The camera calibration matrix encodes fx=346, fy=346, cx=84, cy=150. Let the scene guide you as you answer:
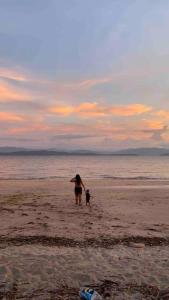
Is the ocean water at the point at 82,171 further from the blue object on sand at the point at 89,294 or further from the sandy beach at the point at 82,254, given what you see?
the blue object on sand at the point at 89,294

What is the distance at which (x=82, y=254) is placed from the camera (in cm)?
999

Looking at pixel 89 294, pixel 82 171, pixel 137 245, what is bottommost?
pixel 82 171

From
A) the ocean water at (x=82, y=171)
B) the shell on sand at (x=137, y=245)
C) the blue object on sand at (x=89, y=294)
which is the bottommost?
the ocean water at (x=82, y=171)

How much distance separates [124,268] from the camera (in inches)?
349

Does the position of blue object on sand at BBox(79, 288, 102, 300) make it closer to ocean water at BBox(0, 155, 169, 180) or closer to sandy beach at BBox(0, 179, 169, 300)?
sandy beach at BBox(0, 179, 169, 300)

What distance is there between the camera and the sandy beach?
7691 millimetres

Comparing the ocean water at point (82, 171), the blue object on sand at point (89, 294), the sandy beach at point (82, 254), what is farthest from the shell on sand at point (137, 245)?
the ocean water at point (82, 171)

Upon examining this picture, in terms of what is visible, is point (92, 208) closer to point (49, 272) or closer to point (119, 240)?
point (119, 240)

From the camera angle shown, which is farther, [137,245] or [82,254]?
[137,245]

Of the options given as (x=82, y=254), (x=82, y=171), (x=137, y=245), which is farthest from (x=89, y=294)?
(x=82, y=171)

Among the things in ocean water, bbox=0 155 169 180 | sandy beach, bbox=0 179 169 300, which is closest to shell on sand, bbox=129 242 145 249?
sandy beach, bbox=0 179 169 300

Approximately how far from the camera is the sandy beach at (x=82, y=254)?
7.69 metres

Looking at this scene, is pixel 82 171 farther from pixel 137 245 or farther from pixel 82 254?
pixel 82 254

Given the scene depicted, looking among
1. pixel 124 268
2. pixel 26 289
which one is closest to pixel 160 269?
pixel 124 268
